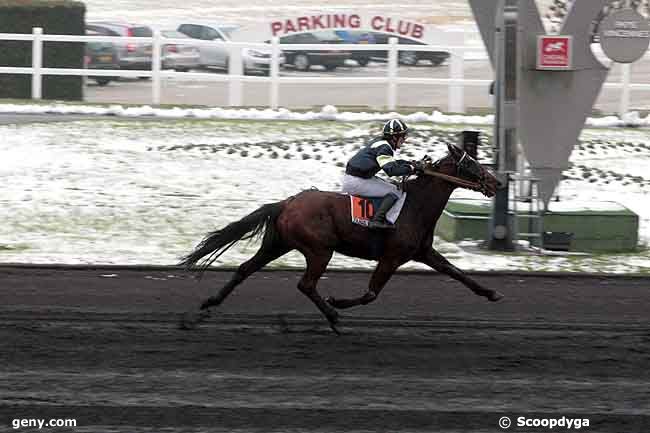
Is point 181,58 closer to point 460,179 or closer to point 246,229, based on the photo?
point 246,229

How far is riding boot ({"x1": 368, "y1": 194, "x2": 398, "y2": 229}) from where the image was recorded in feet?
34.4

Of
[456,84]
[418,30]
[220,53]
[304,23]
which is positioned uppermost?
[304,23]

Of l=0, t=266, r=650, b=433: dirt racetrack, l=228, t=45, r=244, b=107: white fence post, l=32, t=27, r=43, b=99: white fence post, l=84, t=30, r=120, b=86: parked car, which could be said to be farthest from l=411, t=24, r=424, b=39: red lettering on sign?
l=0, t=266, r=650, b=433: dirt racetrack

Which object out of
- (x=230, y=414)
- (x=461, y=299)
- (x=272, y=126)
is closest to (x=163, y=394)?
(x=230, y=414)

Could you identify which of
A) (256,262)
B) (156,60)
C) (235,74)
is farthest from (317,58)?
(256,262)

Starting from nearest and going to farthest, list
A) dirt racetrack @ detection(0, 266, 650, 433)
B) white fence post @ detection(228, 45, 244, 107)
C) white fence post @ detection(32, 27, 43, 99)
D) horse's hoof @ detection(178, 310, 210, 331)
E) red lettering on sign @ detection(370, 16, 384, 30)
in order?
dirt racetrack @ detection(0, 266, 650, 433), horse's hoof @ detection(178, 310, 210, 331), white fence post @ detection(32, 27, 43, 99), white fence post @ detection(228, 45, 244, 107), red lettering on sign @ detection(370, 16, 384, 30)

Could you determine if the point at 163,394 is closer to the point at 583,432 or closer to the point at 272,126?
the point at 583,432

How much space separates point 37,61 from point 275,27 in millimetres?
5618

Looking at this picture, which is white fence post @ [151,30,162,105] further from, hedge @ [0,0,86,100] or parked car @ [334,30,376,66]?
parked car @ [334,30,376,66]

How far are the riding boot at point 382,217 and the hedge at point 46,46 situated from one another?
17.8 m

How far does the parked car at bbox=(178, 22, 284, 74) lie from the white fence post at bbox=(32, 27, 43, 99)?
4.47m

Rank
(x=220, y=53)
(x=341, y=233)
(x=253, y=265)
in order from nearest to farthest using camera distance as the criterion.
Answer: (x=341, y=233), (x=253, y=265), (x=220, y=53)

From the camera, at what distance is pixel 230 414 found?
309 inches

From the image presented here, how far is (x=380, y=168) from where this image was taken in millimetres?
10625
